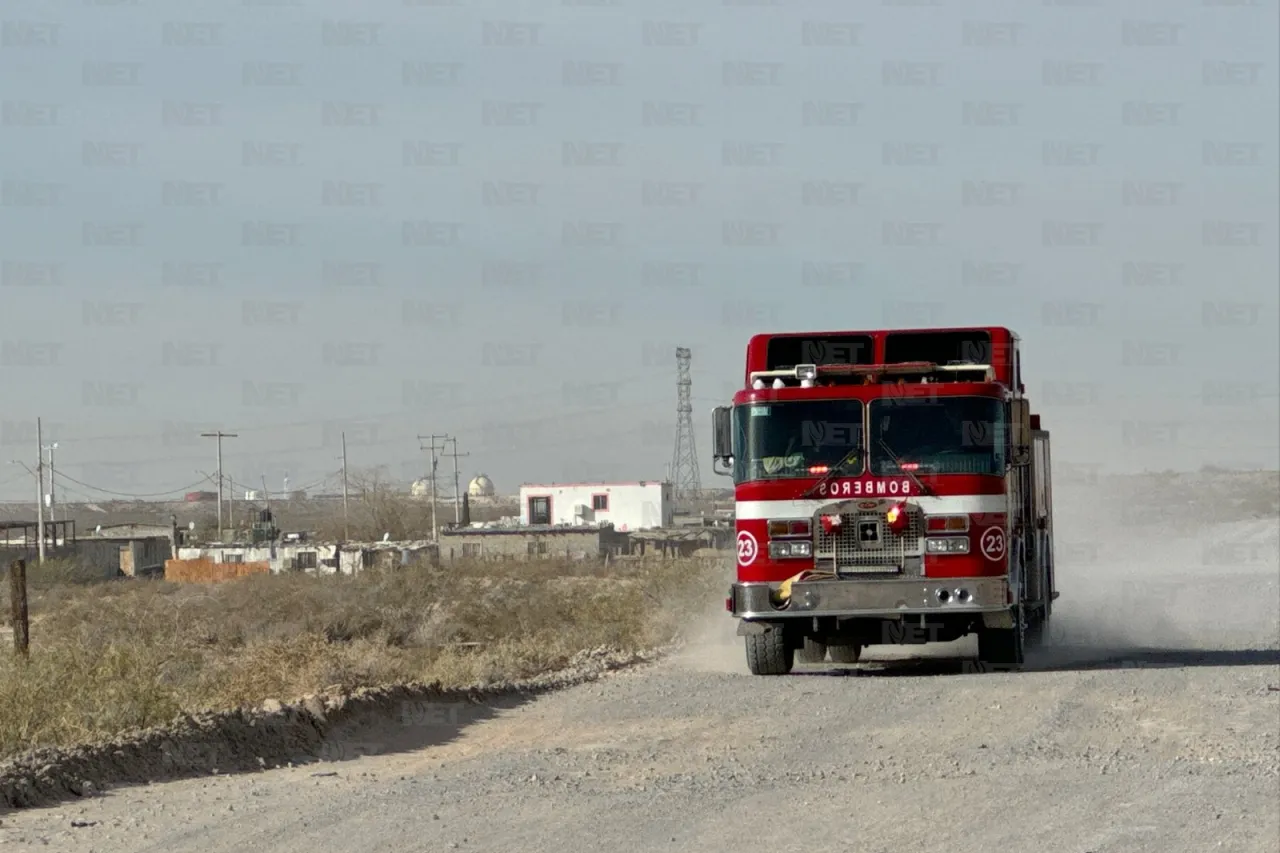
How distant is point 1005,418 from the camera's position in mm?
17109

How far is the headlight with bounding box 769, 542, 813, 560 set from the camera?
17.1 metres

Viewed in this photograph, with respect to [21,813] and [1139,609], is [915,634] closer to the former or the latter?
[21,813]

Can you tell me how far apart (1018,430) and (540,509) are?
3180 inches

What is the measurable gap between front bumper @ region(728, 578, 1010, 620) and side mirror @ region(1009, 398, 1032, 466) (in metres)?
1.31

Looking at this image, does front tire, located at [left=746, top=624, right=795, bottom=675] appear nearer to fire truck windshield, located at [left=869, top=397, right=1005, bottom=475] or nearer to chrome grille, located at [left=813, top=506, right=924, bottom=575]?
chrome grille, located at [left=813, top=506, right=924, bottom=575]

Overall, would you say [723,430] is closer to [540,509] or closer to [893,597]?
[893,597]

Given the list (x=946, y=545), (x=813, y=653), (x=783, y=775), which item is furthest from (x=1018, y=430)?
(x=783, y=775)

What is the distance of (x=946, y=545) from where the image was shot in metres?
16.9

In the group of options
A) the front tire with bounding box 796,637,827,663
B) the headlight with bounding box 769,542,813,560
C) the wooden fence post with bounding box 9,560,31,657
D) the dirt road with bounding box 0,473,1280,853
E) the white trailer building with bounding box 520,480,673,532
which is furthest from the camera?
the white trailer building with bounding box 520,480,673,532

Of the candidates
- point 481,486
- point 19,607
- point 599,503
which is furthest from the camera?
point 481,486

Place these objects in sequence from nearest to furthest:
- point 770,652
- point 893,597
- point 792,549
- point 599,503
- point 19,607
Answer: point 893,597, point 792,549, point 770,652, point 19,607, point 599,503

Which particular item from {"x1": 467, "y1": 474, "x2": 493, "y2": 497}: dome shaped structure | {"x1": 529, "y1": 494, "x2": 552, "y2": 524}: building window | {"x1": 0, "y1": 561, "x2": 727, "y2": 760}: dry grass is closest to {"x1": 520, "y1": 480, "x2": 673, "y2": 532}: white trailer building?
{"x1": 529, "y1": 494, "x2": 552, "y2": 524}: building window

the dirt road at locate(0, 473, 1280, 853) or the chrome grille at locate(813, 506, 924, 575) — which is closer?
the dirt road at locate(0, 473, 1280, 853)

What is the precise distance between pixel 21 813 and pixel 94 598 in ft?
127
